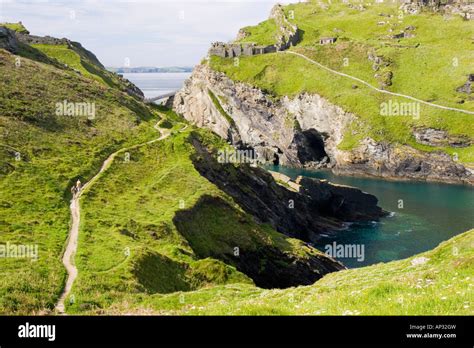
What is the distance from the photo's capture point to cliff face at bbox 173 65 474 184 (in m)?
153

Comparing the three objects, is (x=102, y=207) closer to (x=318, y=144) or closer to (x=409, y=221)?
(x=409, y=221)

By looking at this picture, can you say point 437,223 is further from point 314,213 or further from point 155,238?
point 155,238

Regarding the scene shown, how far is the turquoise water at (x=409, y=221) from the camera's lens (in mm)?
87000

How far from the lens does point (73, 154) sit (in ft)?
209

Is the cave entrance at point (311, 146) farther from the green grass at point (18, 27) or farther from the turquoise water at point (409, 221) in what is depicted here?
the green grass at point (18, 27)

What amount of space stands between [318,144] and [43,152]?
141m

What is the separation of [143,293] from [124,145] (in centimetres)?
4411
